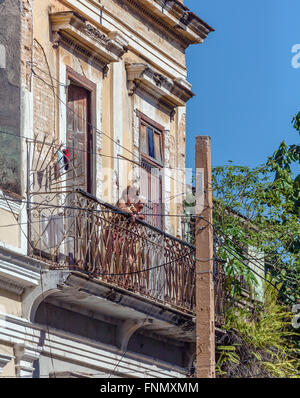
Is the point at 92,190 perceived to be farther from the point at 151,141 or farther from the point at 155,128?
the point at 155,128

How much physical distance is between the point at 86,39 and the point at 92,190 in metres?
1.96

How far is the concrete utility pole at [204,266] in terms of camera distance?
1429 cm

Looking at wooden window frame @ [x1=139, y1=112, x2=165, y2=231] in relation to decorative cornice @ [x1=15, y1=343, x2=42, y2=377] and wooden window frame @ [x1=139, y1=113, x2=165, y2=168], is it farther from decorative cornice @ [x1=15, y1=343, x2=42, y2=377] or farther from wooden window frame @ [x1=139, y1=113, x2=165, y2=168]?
decorative cornice @ [x1=15, y1=343, x2=42, y2=377]

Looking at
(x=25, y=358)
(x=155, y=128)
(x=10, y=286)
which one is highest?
(x=155, y=128)

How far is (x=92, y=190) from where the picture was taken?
1681 cm

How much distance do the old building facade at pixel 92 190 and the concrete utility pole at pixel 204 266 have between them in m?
1.24

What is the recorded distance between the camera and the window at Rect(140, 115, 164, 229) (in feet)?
60.1

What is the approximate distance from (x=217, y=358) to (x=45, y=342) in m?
4.65

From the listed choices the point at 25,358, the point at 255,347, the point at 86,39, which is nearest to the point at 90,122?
the point at 86,39

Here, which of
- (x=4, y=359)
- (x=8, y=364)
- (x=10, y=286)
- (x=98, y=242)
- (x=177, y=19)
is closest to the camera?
(x=4, y=359)

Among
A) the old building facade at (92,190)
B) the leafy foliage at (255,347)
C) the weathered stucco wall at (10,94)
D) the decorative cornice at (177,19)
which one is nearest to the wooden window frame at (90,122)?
the old building facade at (92,190)

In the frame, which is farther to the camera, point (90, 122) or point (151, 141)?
point (151, 141)

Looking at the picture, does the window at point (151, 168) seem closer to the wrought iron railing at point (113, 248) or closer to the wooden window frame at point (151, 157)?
the wooden window frame at point (151, 157)

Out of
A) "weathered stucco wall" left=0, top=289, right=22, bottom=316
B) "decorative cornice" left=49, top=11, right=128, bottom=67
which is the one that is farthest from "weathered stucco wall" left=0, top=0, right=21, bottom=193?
"weathered stucco wall" left=0, top=289, right=22, bottom=316
